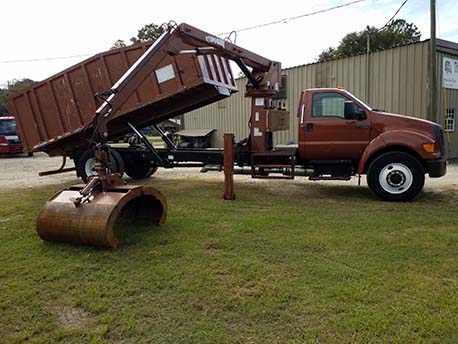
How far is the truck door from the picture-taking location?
7.98 m

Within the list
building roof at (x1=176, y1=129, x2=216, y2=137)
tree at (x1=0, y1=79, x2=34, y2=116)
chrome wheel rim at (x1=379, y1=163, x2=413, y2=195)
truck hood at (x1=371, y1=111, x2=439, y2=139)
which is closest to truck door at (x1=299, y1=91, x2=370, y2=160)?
truck hood at (x1=371, y1=111, x2=439, y2=139)

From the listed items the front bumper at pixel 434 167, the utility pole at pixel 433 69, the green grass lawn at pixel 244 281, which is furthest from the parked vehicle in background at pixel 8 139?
the front bumper at pixel 434 167

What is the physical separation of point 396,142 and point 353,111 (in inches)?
38.5

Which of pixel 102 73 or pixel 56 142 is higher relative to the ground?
pixel 102 73

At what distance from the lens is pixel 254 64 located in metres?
8.81

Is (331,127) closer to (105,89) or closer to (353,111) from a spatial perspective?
(353,111)

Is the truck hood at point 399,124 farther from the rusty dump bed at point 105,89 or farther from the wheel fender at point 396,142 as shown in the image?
the rusty dump bed at point 105,89

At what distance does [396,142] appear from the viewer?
757 cm

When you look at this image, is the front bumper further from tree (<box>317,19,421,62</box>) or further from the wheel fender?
tree (<box>317,19,421,62</box>)

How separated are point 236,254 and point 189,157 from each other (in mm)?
4892

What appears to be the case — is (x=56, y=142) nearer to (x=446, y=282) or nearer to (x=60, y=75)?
(x=60, y=75)

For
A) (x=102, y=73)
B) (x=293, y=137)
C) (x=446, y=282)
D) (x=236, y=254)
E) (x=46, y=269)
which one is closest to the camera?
(x=446, y=282)

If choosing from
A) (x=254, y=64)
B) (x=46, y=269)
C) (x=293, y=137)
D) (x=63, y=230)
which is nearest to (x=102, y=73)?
(x=254, y=64)

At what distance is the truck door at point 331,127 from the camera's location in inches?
314
